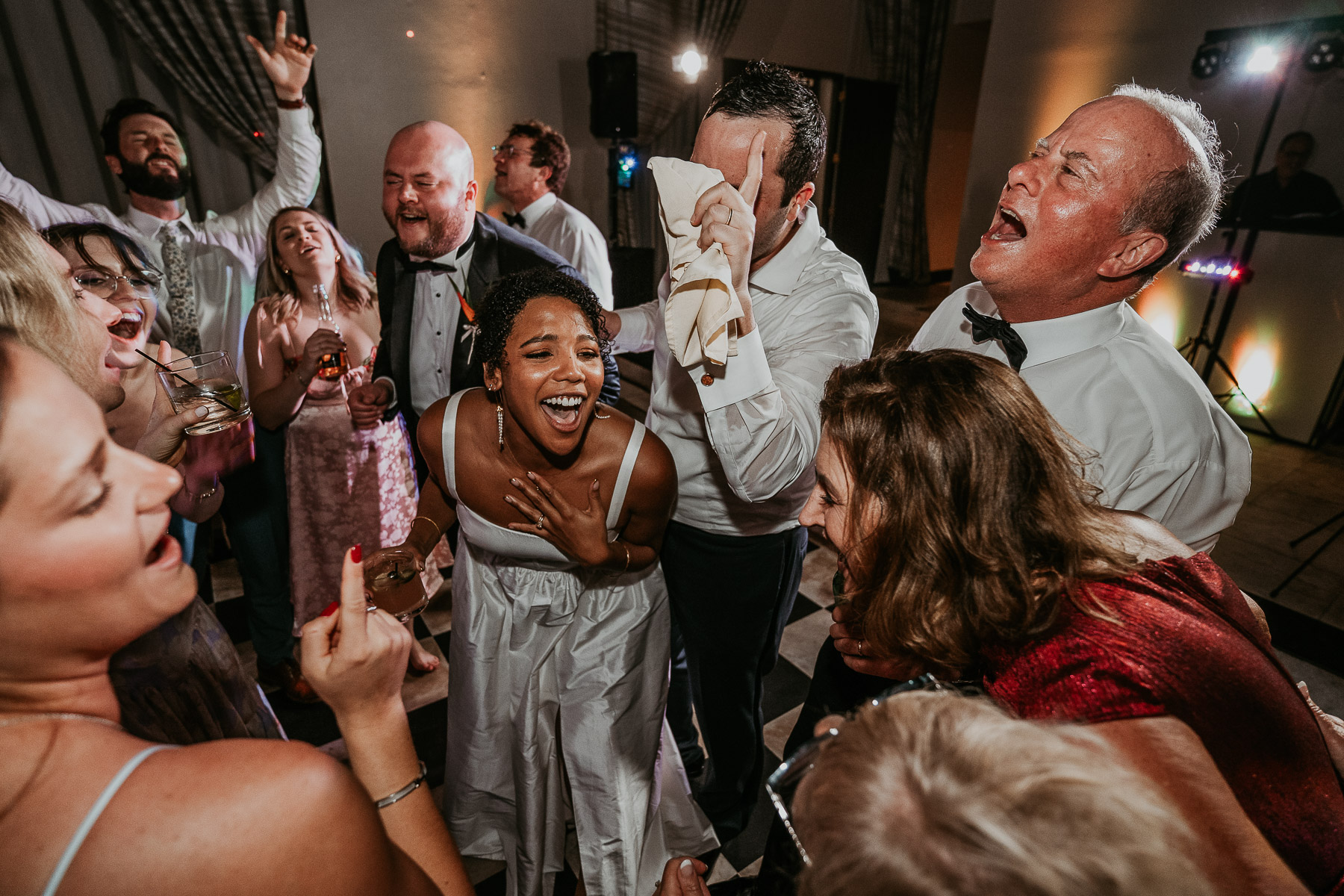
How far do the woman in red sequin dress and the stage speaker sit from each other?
20.2 ft

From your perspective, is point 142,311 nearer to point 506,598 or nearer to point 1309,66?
point 506,598

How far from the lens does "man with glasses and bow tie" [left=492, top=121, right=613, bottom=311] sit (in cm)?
388

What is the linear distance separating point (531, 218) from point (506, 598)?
318cm

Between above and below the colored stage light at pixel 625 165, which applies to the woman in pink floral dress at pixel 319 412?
below

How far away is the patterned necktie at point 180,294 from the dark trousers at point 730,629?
8.35ft

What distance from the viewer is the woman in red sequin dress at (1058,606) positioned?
0.75m

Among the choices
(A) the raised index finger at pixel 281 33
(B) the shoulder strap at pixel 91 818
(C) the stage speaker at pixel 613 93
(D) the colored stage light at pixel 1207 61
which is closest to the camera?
(B) the shoulder strap at pixel 91 818

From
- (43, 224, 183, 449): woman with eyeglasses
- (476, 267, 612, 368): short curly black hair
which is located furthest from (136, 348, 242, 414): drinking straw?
(476, 267, 612, 368): short curly black hair

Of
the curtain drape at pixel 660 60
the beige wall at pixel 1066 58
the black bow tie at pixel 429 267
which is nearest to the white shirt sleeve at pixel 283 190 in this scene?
the black bow tie at pixel 429 267

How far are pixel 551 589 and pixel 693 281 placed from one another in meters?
0.87

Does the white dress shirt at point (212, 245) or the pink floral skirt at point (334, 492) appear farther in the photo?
the white dress shirt at point (212, 245)

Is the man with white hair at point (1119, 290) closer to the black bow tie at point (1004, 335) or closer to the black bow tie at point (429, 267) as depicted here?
the black bow tie at point (1004, 335)

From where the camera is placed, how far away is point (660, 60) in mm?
7305

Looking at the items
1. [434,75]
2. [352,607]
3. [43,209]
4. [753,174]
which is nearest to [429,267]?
[753,174]
